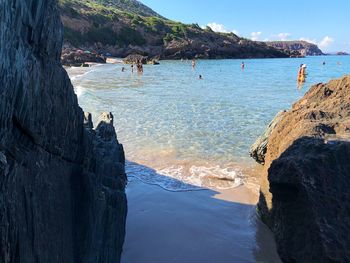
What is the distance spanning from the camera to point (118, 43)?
8231 cm

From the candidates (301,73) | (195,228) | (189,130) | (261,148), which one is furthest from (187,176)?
(301,73)

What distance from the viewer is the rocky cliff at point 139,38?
263ft

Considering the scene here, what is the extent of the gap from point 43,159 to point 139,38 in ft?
281

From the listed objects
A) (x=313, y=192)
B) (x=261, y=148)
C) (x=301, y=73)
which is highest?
(x=301, y=73)

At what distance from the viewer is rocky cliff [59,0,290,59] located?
80062mm

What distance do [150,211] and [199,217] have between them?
864mm

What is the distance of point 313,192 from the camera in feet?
14.5

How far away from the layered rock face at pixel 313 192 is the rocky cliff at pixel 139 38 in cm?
7034

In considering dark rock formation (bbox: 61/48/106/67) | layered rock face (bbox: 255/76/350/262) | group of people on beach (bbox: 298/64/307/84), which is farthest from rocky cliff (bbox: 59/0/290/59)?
layered rock face (bbox: 255/76/350/262)

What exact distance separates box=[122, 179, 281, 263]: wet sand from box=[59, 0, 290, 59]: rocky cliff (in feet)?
225

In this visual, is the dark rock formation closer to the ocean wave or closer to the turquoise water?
the turquoise water

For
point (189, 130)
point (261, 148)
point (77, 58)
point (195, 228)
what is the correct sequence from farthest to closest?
point (77, 58), point (189, 130), point (261, 148), point (195, 228)

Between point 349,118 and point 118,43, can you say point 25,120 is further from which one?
point 118,43

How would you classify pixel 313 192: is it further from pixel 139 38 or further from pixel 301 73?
pixel 139 38
